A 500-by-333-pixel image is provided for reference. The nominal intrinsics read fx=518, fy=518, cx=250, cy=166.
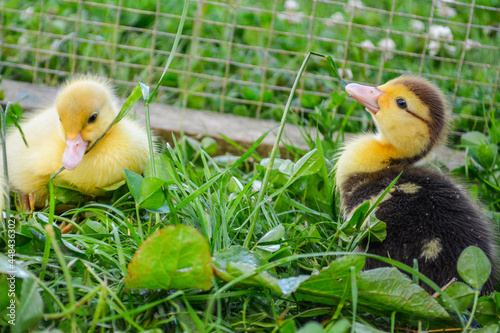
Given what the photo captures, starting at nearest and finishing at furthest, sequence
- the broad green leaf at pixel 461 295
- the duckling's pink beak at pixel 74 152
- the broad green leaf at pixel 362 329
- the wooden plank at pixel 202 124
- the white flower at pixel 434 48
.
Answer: the broad green leaf at pixel 362 329, the broad green leaf at pixel 461 295, the duckling's pink beak at pixel 74 152, the wooden plank at pixel 202 124, the white flower at pixel 434 48

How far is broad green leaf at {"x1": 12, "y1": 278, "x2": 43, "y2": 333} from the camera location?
1159 mm

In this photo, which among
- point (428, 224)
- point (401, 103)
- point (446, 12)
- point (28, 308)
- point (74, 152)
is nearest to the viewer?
point (28, 308)

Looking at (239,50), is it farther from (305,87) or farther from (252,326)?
(252,326)

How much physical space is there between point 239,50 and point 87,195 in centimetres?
194

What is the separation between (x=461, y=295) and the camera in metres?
1.40

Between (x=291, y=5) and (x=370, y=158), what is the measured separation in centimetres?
241

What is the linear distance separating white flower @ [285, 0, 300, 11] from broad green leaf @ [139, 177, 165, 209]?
2860 millimetres

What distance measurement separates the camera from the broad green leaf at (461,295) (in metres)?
1.39

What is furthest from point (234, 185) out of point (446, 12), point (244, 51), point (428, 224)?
point (446, 12)

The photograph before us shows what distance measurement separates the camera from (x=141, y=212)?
201 centimetres

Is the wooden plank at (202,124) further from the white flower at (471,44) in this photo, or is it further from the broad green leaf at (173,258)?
the broad green leaf at (173,258)

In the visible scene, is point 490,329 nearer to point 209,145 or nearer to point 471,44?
point 209,145

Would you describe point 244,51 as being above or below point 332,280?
above

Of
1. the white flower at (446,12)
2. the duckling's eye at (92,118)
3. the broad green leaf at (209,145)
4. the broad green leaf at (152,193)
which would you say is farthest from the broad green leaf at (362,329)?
the white flower at (446,12)
